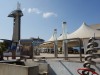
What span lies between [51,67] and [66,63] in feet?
3.05

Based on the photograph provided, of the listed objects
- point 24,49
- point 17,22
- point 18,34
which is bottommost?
point 24,49

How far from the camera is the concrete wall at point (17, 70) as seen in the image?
781 centimetres

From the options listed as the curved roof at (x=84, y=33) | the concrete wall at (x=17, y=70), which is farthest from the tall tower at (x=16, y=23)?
the concrete wall at (x=17, y=70)

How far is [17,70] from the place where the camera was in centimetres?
840

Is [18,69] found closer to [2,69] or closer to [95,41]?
[2,69]

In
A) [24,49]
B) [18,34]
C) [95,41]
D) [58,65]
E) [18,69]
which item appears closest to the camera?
[95,41]

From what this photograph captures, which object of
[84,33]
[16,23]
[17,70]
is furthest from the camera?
[16,23]

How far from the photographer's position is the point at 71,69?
27.4 feet

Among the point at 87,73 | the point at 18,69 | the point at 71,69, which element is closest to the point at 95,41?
the point at 87,73

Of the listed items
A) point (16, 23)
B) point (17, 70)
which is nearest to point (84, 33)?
point (17, 70)

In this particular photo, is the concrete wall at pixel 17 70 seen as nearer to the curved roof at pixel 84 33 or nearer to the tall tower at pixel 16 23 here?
the curved roof at pixel 84 33

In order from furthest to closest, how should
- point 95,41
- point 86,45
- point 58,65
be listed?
point 58,65
point 86,45
point 95,41

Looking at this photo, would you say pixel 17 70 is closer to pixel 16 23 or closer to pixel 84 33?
pixel 84 33

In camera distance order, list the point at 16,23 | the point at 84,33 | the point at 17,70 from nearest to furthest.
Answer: the point at 17,70, the point at 84,33, the point at 16,23
